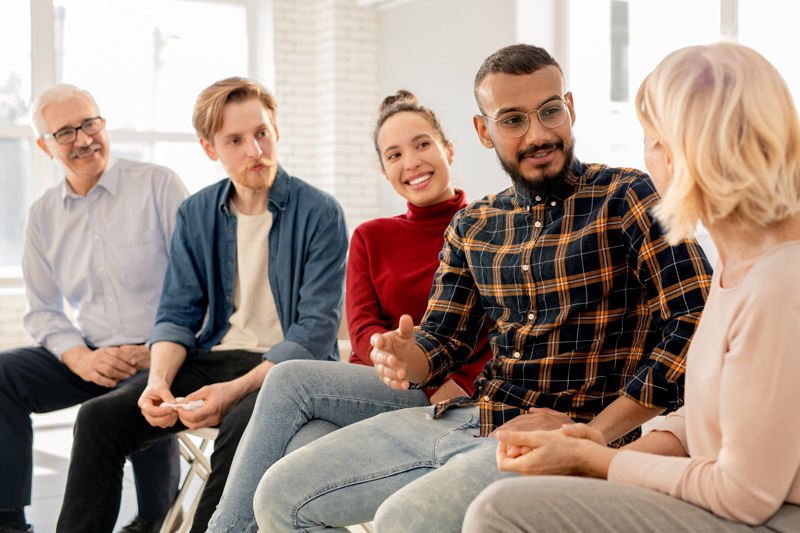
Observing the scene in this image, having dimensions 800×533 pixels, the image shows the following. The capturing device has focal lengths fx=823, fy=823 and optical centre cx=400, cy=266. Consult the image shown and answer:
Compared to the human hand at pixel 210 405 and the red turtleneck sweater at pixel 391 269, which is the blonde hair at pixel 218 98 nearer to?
the red turtleneck sweater at pixel 391 269

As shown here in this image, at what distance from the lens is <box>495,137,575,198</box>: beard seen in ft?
6.13

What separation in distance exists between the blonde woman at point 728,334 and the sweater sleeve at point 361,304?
125 centimetres

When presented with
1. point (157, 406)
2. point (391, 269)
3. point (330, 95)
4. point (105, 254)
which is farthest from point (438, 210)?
point (330, 95)

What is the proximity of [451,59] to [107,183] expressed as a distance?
4.18 m

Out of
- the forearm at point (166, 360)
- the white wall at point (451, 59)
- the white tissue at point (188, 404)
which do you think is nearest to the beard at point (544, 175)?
the white tissue at point (188, 404)

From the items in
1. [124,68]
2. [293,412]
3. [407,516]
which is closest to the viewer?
[407,516]

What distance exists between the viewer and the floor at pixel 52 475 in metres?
3.35

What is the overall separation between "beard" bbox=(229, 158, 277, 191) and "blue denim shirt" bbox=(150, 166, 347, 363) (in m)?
0.04

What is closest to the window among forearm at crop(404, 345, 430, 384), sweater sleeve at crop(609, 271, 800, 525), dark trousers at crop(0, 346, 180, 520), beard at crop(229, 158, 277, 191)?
dark trousers at crop(0, 346, 180, 520)

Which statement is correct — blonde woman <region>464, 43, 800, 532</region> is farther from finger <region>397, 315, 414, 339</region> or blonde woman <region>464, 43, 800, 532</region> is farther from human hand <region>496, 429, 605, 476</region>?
finger <region>397, 315, 414, 339</region>

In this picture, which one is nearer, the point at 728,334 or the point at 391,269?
the point at 728,334

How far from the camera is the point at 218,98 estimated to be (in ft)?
9.00

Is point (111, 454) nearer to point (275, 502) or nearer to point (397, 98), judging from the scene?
point (275, 502)

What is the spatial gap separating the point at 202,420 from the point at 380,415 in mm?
705
